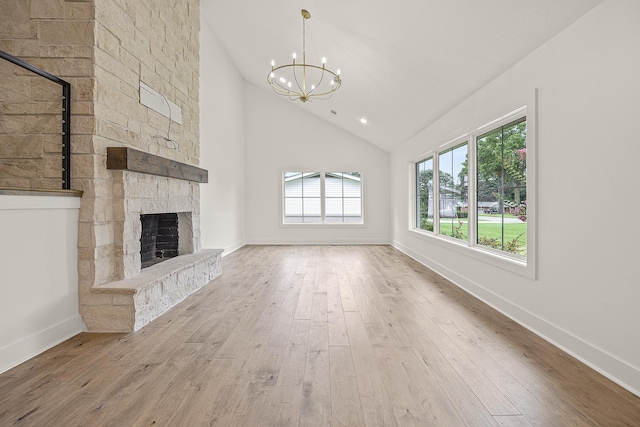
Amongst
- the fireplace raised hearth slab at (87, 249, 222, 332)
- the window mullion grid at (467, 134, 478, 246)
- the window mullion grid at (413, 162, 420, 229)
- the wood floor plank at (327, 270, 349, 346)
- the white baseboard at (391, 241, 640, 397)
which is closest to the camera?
the white baseboard at (391, 241, 640, 397)

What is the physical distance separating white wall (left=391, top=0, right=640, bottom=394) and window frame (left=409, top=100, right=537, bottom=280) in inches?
2.5

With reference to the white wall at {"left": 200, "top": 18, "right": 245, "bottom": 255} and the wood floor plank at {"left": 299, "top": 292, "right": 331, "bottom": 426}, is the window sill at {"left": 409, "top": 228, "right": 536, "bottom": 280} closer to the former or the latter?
the wood floor plank at {"left": 299, "top": 292, "right": 331, "bottom": 426}

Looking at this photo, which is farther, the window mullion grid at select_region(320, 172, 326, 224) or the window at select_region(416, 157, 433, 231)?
the window mullion grid at select_region(320, 172, 326, 224)

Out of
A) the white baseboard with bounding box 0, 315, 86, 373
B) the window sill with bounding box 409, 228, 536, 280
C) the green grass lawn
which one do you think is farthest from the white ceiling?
the white baseboard with bounding box 0, 315, 86, 373

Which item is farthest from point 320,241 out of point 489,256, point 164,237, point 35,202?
point 35,202

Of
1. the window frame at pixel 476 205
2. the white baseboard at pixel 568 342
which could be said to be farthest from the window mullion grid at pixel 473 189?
the white baseboard at pixel 568 342

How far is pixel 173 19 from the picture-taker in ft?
12.4

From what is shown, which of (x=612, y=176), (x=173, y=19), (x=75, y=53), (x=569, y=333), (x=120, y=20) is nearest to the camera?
(x=612, y=176)

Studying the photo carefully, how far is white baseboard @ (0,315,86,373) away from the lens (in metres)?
2.00

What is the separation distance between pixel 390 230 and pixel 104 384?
23.4 feet

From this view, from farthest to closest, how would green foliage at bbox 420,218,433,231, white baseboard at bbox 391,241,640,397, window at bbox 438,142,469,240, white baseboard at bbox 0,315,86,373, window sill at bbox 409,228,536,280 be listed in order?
Result: green foliage at bbox 420,218,433,231 → window at bbox 438,142,469,240 → window sill at bbox 409,228,536,280 → white baseboard at bbox 0,315,86,373 → white baseboard at bbox 391,241,640,397

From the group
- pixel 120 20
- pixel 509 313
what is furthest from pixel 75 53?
pixel 509 313

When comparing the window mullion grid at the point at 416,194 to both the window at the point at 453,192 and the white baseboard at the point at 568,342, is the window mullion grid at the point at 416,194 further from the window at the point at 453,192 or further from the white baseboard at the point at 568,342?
the white baseboard at the point at 568,342

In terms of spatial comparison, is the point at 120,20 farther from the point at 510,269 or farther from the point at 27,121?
the point at 510,269
